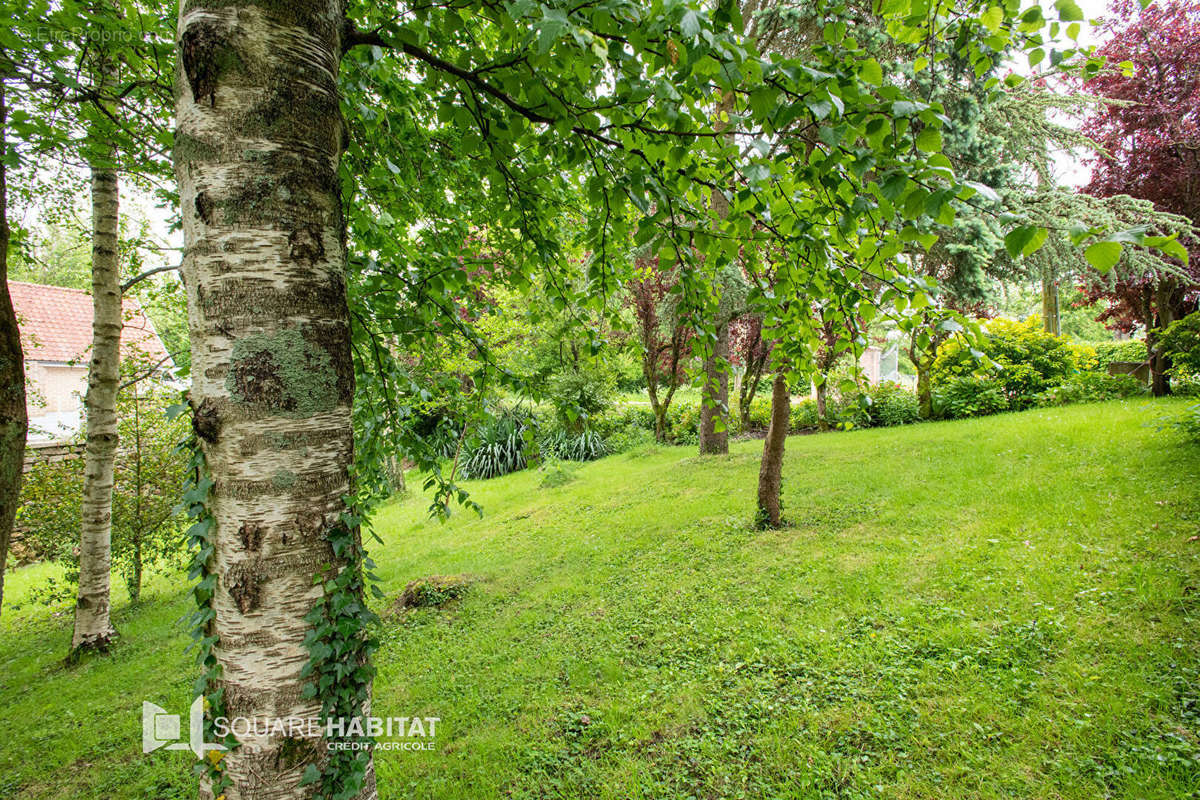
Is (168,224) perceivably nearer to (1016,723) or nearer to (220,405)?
(220,405)

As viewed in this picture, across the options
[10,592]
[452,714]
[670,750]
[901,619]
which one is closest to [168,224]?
[452,714]

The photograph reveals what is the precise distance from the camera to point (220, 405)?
1292 millimetres

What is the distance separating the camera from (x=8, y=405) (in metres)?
2.38

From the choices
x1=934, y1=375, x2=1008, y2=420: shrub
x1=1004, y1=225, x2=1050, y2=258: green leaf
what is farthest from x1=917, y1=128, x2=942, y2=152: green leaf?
x1=934, y1=375, x2=1008, y2=420: shrub

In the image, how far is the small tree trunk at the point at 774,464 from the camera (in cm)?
526

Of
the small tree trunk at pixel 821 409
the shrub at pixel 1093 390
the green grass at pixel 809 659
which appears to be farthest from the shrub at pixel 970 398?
the green grass at pixel 809 659

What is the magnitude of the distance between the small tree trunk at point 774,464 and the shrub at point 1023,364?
19.1 ft

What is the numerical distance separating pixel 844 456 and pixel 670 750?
20.9 feet

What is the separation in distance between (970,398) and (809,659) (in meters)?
8.72

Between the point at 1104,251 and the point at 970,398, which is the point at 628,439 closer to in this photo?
the point at 970,398

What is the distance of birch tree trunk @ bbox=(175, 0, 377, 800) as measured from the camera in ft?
4.21

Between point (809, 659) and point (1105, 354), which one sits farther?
point (1105, 354)

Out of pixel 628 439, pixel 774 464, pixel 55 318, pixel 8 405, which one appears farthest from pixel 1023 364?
pixel 55 318

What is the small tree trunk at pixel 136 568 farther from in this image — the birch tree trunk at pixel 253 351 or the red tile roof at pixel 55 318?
the red tile roof at pixel 55 318
